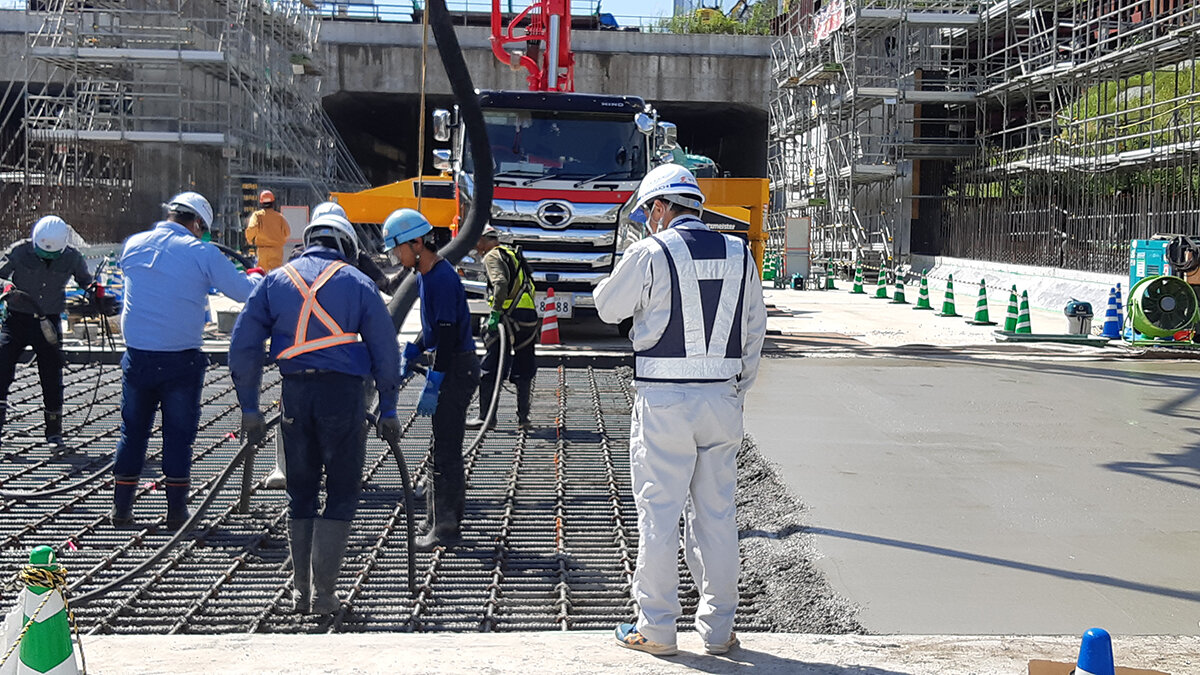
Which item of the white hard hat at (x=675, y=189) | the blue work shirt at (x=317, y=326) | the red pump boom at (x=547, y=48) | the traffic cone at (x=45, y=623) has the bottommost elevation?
the traffic cone at (x=45, y=623)

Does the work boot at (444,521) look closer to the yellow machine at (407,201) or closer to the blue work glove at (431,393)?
the blue work glove at (431,393)

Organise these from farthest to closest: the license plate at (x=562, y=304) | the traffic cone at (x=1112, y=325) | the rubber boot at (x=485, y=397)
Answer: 1. the traffic cone at (x=1112, y=325)
2. the license plate at (x=562, y=304)
3. the rubber boot at (x=485, y=397)

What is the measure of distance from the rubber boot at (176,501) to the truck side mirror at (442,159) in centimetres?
831

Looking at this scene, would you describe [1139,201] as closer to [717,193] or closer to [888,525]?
[717,193]

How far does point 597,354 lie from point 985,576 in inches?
332

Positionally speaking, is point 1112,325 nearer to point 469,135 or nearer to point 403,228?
point 469,135

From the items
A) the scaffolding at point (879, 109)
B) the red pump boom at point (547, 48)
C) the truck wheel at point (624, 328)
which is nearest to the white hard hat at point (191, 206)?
A: the truck wheel at point (624, 328)

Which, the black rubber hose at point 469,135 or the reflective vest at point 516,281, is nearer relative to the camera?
the black rubber hose at point 469,135

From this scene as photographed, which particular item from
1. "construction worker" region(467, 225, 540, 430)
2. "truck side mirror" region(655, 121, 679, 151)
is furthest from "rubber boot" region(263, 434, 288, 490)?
"truck side mirror" region(655, 121, 679, 151)

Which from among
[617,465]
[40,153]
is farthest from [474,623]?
[40,153]

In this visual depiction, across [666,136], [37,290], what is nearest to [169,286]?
[37,290]

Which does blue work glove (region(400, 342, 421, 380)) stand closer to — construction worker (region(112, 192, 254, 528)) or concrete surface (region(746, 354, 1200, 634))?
construction worker (region(112, 192, 254, 528))

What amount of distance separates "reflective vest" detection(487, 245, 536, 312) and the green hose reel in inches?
358

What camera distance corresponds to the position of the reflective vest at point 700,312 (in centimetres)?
431
